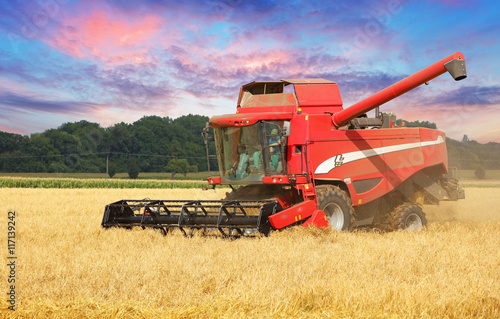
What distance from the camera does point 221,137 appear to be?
9508 millimetres

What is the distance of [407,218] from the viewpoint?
9883 mm

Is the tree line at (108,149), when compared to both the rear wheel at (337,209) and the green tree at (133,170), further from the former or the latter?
the rear wheel at (337,209)

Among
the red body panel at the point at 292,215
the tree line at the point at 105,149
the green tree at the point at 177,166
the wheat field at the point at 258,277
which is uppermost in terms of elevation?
the tree line at the point at 105,149

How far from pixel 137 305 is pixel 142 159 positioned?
2661 inches

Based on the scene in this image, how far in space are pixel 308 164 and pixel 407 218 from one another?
2.80 meters

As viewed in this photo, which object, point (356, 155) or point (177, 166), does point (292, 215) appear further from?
point (177, 166)

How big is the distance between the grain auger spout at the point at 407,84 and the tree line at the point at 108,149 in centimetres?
5459

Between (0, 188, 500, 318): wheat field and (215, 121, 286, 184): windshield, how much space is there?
1.64m

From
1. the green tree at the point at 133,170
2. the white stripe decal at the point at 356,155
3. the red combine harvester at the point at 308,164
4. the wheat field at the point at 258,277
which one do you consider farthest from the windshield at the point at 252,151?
the green tree at the point at 133,170

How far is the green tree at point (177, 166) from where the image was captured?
68.2m

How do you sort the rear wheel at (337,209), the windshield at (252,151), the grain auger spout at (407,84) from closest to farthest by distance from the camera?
1. the grain auger spout at (407,84)
2. the rear wheel at (337,209)
3. the windshield at (252,151)

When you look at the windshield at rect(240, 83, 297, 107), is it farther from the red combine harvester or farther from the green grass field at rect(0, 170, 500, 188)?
the green grass field at rect(0, 170, 500, 188)

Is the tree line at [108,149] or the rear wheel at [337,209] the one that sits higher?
the tree line at [108,149]

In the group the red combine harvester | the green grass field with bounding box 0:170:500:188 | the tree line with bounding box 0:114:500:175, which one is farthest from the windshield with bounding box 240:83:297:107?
the tree line with bounding box 0:114:500:175
